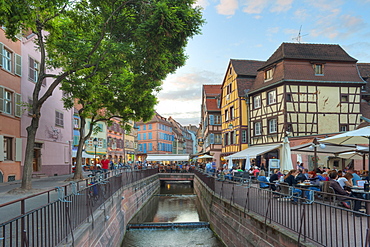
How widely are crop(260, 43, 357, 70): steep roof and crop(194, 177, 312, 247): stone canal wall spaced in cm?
1849

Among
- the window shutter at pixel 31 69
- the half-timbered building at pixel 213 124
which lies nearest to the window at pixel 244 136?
the half-timbered building at pixel 213 124

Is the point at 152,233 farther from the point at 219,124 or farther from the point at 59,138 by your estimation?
the point at 219,124

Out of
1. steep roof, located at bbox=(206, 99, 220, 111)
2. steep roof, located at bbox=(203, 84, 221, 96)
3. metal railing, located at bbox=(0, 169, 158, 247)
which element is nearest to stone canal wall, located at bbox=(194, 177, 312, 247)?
metal railing, located at bbox=(0, 169, 158, 247)

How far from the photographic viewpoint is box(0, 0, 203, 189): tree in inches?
439

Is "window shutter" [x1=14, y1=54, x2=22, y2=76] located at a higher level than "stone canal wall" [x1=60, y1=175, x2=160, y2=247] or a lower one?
higher

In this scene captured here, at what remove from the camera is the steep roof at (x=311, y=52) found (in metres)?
30.3

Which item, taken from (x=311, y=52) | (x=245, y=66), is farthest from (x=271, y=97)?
(x=245, y=66)

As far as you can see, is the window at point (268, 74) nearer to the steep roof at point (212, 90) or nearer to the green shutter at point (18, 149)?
the steep roof at point (212, 90)

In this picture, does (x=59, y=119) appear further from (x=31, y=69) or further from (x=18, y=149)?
(x=18, y=149)

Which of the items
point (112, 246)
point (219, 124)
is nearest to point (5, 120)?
point (112, 246)

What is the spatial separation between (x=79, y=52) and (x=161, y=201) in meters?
18.1

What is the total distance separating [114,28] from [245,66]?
26096 mm

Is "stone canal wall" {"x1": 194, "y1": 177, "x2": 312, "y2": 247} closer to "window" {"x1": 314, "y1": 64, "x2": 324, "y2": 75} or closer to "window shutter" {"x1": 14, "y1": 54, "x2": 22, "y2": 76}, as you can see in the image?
"window shutter" {"x1": 14, "y1": 54, "x2": 22, "y2": 76}

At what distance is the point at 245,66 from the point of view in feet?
125
